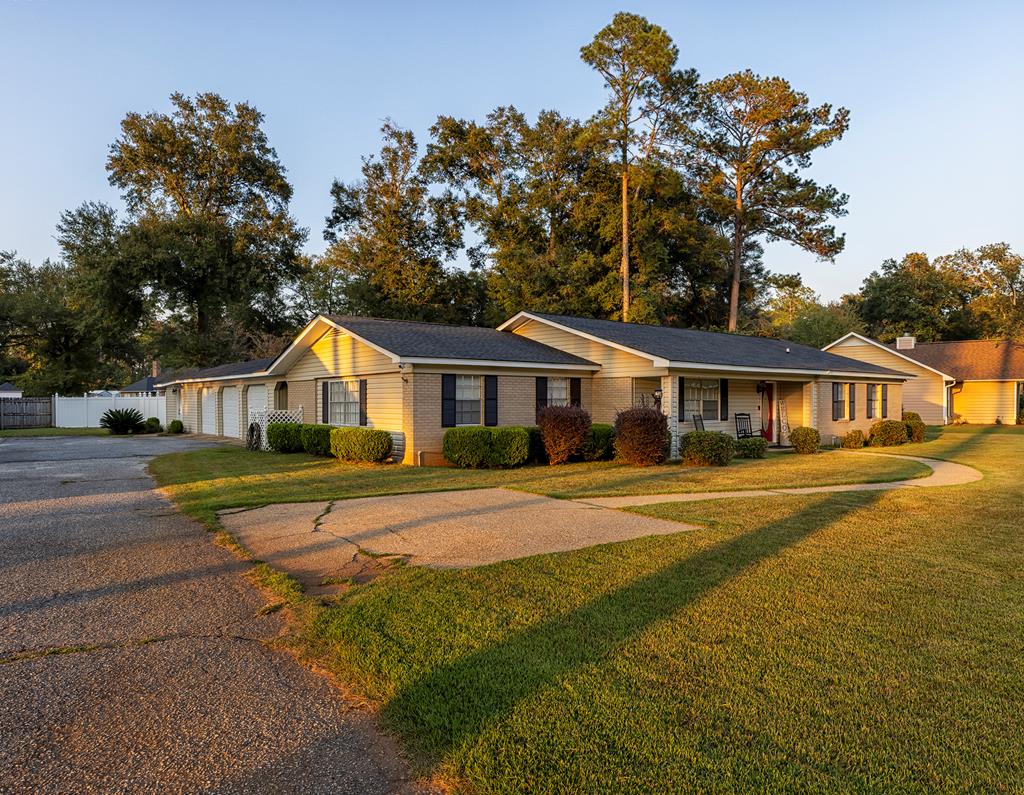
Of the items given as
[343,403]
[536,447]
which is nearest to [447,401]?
[536,447]

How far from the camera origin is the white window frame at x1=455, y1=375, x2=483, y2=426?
15734 mm

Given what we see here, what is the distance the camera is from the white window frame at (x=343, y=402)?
57.1 feet

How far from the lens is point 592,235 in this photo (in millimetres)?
33250

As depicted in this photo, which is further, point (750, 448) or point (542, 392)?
point (542, 392)

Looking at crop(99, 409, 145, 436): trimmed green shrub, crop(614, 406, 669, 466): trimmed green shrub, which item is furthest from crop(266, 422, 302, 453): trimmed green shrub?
crop(99, 409, 145, 436): trimmed green shrub

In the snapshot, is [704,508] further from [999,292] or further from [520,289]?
[999,292]

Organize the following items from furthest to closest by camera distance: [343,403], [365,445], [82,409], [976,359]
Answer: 1. [82,409]
2. [976,359]
3. [343,403]
4. [365,445]

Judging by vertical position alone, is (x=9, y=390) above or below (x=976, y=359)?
below

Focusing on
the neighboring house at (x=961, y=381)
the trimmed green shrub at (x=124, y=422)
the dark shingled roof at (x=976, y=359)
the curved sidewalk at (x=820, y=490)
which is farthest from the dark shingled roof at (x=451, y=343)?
the dark shingled roof at (x=976, y=359)

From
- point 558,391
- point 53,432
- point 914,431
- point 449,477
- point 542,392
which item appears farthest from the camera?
point 53,432

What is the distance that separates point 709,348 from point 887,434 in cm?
723

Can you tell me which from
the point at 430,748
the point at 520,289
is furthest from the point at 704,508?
the point at 520,289

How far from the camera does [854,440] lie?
65.7 ft

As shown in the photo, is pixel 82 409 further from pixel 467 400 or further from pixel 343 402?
pixel 467 400
